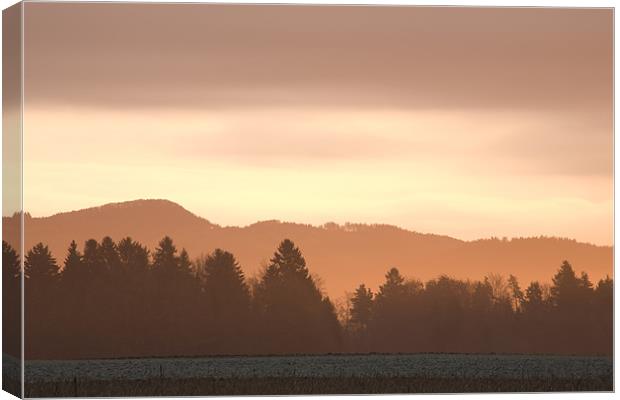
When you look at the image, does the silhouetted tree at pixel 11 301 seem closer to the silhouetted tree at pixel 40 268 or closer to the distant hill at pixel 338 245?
the silhouetted tree at pixel 40 268

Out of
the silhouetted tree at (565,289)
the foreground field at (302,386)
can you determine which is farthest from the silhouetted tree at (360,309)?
the silhouetted tree at (565,289)

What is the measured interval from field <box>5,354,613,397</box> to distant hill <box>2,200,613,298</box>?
80 centimetres

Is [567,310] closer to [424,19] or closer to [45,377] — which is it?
[424,19]

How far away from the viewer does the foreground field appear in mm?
15129

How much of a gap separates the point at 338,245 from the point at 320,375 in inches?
52.1

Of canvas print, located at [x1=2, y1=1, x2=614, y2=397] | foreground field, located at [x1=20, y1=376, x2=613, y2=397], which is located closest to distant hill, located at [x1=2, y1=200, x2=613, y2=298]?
canvas print, located at [x1=2, y1=1, x2=614, y2=397]

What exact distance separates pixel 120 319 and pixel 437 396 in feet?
10.7

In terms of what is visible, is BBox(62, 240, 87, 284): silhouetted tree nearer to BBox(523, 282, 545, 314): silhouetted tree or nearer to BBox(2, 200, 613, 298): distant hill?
BBox(2, 200, 613, 298): distant hill

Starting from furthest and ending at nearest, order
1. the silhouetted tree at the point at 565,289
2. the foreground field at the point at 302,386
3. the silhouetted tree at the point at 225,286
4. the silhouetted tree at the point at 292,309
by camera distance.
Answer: the silhouetted tree at the point at 565,289
the silhouetted tree at the point at 292,309
the silhouetted tree at the point at 225,286
the foreground field at the point at 302,386

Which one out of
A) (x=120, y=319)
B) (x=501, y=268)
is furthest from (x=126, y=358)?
(x=501, y=268)

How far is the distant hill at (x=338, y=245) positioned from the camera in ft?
49.3

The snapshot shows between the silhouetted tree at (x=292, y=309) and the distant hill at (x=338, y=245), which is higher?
the distant hill at (x=338, y=245)

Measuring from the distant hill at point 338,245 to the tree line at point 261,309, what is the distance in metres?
0.09

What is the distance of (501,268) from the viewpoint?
15.7 metres
